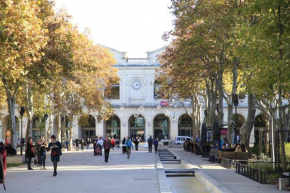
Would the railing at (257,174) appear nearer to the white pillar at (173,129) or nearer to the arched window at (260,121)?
the white pillar at (173,129)

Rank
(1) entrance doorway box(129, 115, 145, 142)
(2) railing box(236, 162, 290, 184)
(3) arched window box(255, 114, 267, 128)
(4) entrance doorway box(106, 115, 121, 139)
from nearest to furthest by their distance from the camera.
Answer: (2) railing box(236, 162, 290, 184), (3) arched window box(255, 114, 267, 128), (4) entrance doorway box(106, 115, 121, 139), (1) entrance doorway box(129, 115, 145, 142)

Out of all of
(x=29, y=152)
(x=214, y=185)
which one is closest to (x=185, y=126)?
(x=29, y=152)

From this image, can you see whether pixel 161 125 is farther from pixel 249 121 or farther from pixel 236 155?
pixel 236 155

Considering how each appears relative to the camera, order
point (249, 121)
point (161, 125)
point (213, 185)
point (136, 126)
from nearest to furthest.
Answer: point (213, 185) → point (249, 121) → point (136, 126) → point (161, 125)

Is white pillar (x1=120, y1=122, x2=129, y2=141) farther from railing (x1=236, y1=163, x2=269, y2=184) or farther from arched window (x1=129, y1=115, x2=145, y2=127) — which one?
railing (x1=236, y1=163, x2=269, y2=184)

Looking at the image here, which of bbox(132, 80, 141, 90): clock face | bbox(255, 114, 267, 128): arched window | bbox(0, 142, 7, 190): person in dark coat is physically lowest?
bbox(0, 142, 7, 190): person in dark coat

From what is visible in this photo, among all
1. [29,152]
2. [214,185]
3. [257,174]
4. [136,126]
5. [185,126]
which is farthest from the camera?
[136,126]

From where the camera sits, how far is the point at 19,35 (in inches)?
796

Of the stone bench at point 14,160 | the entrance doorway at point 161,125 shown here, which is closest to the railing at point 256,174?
the stone bench at point 14,160

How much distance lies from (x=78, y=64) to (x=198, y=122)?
105 feet

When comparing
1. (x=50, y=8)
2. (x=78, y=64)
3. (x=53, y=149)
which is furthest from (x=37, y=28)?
(x=78, y=64)

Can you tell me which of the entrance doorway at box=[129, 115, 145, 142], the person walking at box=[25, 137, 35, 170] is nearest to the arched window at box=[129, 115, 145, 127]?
the entrance doorway at box=[129, 115, 145, 142]

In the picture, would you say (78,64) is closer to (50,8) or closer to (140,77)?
(50,8)

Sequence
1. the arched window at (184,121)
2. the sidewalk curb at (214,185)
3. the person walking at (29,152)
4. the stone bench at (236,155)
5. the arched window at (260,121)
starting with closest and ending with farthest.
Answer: the sidewalk curb at (214,185)
the person walking at (29,152)
the stone bench at (236,155)
the arched window at (260,121)
the arched window at (184,121)
